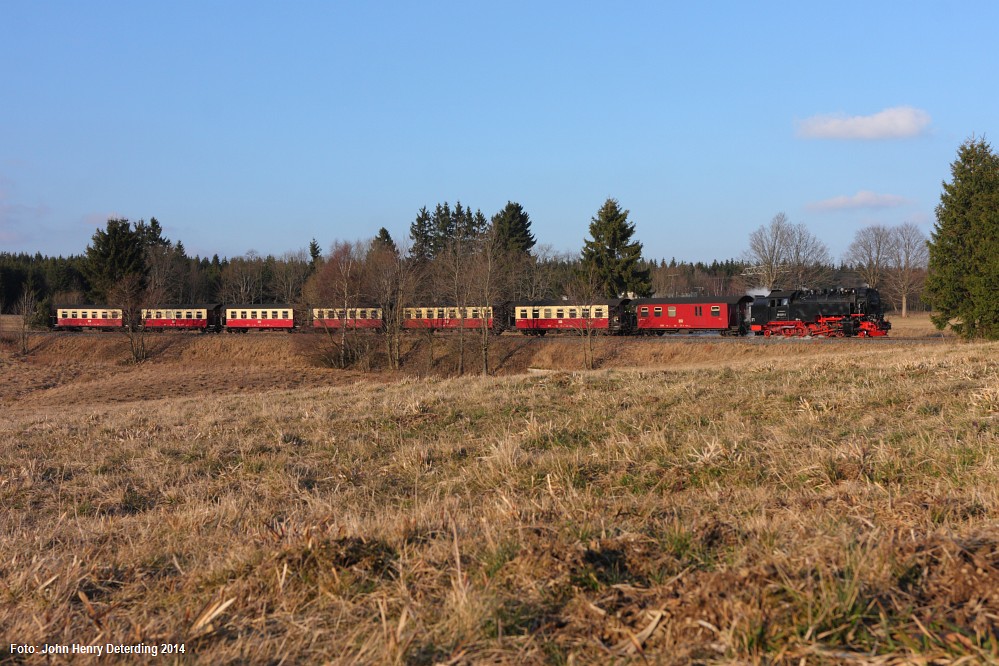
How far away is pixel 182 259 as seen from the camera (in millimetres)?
92375

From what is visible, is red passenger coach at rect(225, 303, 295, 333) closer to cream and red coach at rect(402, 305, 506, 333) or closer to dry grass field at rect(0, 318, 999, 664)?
cream and red coach at rect(402, 305, 506, 333)

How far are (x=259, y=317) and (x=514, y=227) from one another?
35000mm

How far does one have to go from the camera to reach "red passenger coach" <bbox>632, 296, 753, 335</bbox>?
48.1m

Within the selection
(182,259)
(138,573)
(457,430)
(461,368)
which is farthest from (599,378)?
(182,259)

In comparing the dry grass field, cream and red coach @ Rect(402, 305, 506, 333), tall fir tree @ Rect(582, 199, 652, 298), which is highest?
tall fir tree @ Rect(582, 199, 652, 298)

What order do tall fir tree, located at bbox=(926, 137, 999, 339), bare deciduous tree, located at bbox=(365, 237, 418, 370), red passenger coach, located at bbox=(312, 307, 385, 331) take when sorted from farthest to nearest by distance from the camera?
red passenger coach, located at bbox=(312, 307, 385, 331)
bare deciduous tree, located at bbox=(365, 237, 418, 370)
tall fir tree, located at bbox=(926, 137, 999, 339)

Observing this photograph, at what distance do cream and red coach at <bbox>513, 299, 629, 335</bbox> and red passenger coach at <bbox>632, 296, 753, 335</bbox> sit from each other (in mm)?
1678

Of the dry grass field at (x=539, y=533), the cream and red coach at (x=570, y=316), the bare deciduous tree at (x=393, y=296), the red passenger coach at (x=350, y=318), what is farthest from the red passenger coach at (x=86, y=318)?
the dry grass field at (x=539, y=533)

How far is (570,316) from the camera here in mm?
50531

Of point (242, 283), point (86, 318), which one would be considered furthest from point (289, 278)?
point (86, 318)

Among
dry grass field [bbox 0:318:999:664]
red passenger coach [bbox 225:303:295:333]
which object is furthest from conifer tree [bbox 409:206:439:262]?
dry grass field [bbox 0:318:999:664]

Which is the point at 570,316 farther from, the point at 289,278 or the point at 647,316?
the point at 289,278

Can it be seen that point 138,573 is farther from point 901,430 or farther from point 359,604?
point 901,430

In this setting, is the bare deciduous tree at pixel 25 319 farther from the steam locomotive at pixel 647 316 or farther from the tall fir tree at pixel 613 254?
the tall fir tree at pixel 613 254
